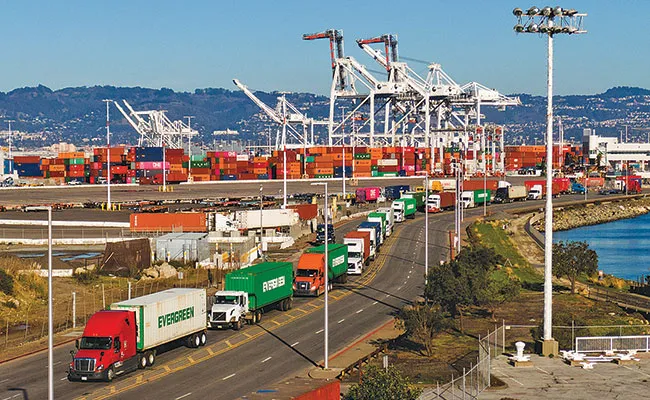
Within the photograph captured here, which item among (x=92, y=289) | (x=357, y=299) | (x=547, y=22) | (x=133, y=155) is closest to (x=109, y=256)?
(x=92, y=289)

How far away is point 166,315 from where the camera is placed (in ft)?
131

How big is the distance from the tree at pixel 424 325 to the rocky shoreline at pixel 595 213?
95.6 m

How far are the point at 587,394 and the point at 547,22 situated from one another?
1486cm

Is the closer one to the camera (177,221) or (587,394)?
(587,394)

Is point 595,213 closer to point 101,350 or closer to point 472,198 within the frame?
point 472,198

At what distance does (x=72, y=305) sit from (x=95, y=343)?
801 inches

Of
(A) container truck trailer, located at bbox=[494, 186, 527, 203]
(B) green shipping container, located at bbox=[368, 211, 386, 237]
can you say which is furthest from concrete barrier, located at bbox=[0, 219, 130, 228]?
(A) container truck trailer, located at bbox=[494, 186, 527, 203]

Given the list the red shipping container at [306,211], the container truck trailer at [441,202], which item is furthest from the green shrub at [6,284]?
the container truck trailer at [441,202]

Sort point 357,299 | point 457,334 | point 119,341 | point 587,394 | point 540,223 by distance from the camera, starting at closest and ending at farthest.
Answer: point 587,394 < point 119,341 < point 457,334 < point 357,299 < point 540,223

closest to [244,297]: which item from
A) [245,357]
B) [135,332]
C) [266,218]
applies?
[245,357]

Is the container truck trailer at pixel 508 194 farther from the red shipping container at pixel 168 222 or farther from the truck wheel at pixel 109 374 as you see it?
the truck wheel at pixel 109 374

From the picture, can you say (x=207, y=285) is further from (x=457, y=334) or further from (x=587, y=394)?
(x=587, y=394)

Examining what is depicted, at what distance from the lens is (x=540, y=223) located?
137625 mm

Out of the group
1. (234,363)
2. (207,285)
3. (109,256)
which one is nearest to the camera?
(234,363)
